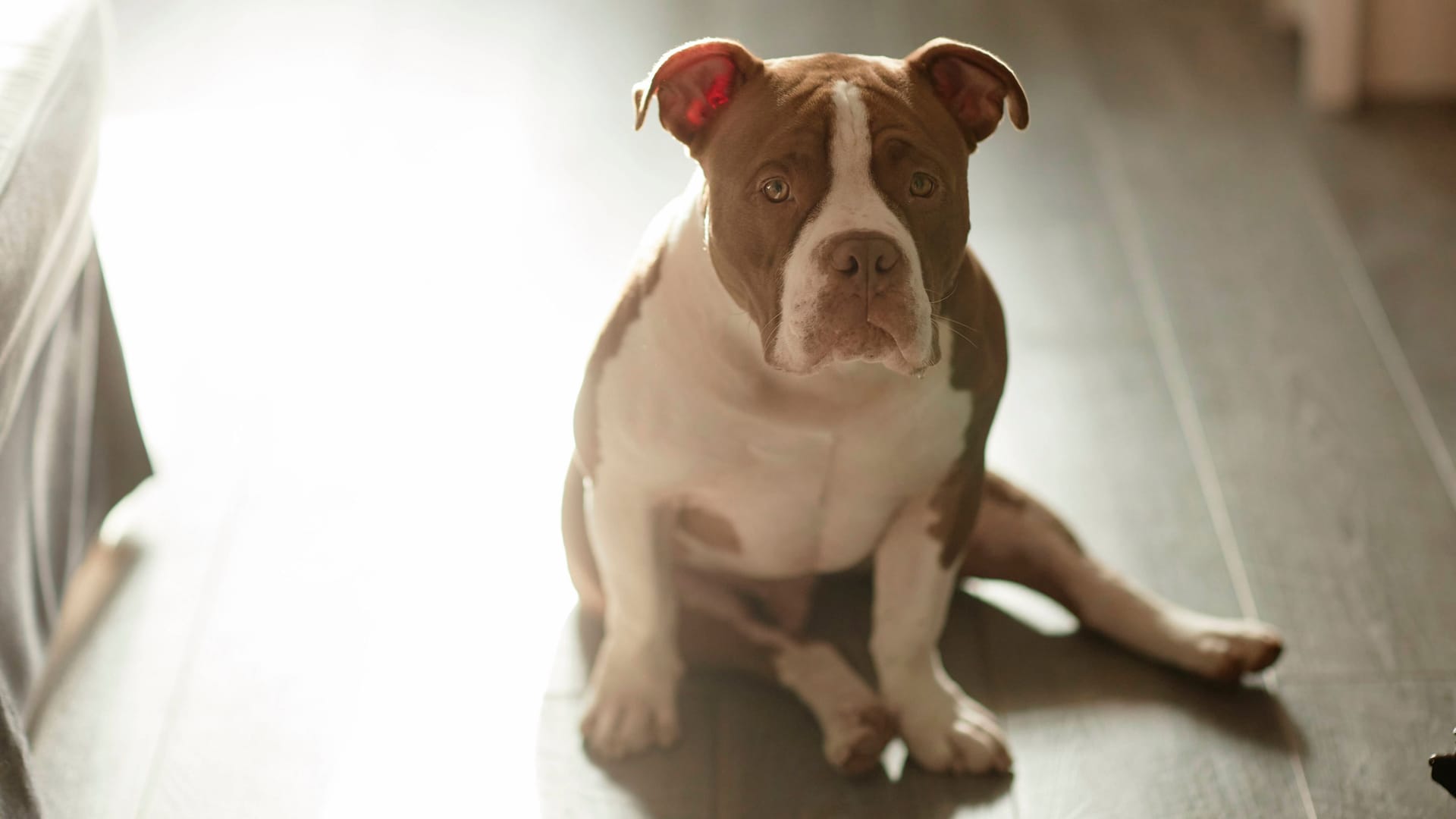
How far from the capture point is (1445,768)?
1.39 m

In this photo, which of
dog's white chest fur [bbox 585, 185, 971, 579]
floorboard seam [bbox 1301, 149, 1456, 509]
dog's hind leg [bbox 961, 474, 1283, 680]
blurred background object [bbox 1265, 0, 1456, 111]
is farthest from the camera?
blurred background object [bbox 1265, 0, 1456, 111]

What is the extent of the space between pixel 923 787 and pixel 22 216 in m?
1.12

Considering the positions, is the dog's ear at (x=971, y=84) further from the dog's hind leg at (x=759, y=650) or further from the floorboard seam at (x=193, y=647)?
the floorboard seam at (x=193, y=647)

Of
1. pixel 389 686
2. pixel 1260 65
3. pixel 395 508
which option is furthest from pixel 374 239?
pixel 1260 65

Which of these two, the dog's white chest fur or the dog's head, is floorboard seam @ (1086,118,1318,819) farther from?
the dog's head

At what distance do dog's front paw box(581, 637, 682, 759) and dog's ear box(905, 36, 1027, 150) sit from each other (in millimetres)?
677

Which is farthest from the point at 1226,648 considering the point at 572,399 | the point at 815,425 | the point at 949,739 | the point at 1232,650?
the point at 572,399

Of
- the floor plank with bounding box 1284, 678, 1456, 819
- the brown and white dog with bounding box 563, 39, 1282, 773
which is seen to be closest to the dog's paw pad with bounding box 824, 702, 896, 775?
the brown and white dog with bounding box 563, 39, 1282, 773

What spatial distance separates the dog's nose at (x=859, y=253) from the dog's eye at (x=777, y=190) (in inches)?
2.8

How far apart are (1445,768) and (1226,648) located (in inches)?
17.1

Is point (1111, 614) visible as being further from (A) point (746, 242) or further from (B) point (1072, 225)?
(B) point (1072, 225)

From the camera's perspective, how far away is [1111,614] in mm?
1884

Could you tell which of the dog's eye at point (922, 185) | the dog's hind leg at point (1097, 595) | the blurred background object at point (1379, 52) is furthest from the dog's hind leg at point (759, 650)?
the blurred background object at point (1379, 52)

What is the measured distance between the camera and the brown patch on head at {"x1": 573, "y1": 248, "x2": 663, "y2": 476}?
1586 millimetres
